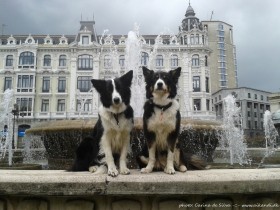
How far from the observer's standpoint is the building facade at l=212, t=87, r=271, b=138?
209 feet

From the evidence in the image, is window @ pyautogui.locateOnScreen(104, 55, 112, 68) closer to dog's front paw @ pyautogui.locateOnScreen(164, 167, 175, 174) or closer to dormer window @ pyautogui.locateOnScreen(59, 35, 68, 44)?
dormer window @ pyautogui.locateOnScreen(59, 35, 68, 44)

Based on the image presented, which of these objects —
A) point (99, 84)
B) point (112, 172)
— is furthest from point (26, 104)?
point (112, 172)

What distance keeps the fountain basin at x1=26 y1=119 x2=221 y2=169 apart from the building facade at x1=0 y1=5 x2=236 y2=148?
38188 millimetres

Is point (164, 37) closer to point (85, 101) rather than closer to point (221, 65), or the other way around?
point (85, 101)

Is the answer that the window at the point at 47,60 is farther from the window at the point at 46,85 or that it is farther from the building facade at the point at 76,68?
the window at the point at 46,85

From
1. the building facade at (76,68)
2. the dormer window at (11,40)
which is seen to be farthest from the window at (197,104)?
the dormer window at (11,40)

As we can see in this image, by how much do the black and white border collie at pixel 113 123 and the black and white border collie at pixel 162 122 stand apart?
244 millimetres

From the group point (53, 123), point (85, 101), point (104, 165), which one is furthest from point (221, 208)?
point (85, 101)

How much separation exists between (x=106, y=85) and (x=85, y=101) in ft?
150

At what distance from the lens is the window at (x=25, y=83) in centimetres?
4847

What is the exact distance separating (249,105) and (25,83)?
45049 mm

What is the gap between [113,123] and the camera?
3369 millimetres

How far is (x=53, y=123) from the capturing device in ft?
29.6

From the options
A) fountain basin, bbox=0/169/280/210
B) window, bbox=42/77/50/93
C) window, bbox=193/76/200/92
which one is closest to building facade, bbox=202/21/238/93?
window, bbox=193/76/200/92
